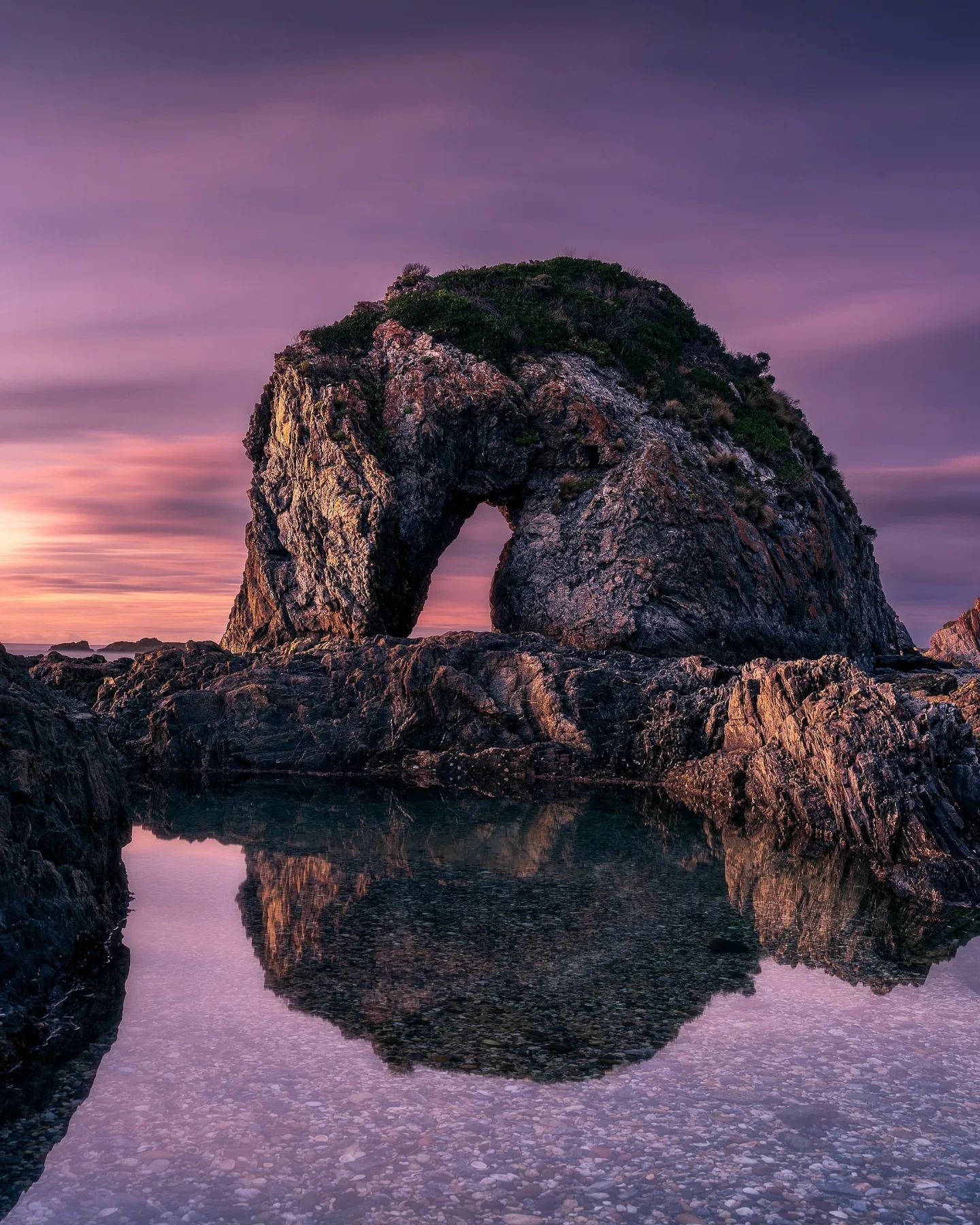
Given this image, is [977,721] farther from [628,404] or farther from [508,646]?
[628,404]

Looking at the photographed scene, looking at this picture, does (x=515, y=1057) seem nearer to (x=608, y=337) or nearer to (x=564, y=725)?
(x=564, y=725)

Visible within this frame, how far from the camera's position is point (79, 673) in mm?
37156

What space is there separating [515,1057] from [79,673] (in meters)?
31.5

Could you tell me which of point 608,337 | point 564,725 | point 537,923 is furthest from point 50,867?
point 608,337

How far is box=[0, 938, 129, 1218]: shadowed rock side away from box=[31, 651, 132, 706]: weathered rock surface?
2515 centimetres

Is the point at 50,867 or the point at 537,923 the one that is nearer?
the point at 50,867

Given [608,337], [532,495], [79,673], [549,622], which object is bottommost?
[79,673]

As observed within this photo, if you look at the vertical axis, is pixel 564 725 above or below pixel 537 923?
above

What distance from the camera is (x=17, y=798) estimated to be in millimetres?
12859

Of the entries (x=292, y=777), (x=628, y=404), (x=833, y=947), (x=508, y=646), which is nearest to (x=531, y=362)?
(x=628, y=404)

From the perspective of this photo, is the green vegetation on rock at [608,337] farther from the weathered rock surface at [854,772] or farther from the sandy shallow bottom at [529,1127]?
the sandy shallow bottom at [529,1127]

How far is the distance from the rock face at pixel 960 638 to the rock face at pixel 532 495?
68.2ft

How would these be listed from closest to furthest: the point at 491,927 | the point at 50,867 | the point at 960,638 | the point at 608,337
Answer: the point at 50,867 < the point at 491,927 < the point at 608,337 < the point at 960,638

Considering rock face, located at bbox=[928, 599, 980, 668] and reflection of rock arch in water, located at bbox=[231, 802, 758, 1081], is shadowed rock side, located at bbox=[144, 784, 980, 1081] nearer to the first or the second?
reflection of rock arch in water, located at bbox=[231, 802, 758, 1081]
